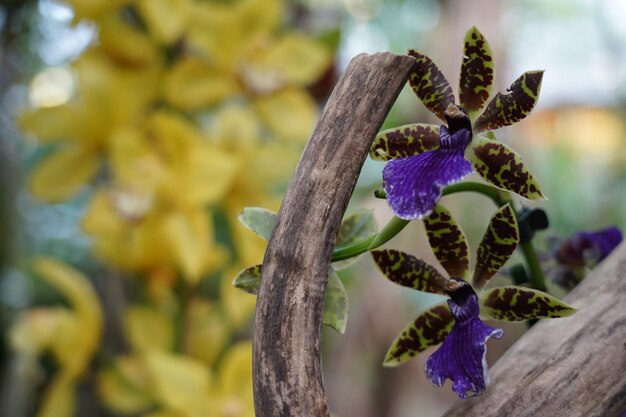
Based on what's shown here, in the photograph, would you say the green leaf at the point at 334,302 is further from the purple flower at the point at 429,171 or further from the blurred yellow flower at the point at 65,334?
the blurred yellow flower at the point at 65,334

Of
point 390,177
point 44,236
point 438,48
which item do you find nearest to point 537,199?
point 390,177

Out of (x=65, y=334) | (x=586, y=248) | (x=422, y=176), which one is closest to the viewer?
(x=422, y=176)

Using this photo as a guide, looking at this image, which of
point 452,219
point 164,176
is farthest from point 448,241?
point 164,176

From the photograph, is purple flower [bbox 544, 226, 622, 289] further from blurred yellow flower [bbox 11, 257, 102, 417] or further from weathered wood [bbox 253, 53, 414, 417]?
blurred yellow flower [bbox 11, 257, 102, 417]

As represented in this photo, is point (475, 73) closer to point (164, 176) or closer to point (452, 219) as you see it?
point (452, 219)

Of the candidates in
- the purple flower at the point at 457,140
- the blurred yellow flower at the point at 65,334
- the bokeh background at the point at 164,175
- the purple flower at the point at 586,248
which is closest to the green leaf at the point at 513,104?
the purple flower at the point at 457,140

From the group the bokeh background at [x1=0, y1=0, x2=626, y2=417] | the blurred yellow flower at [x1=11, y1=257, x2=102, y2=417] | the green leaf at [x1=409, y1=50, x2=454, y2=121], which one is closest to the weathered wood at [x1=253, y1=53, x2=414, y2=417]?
the green leaf at [x1=409, y1=50, x2=454, y2=121]

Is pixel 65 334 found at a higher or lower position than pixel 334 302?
higher
